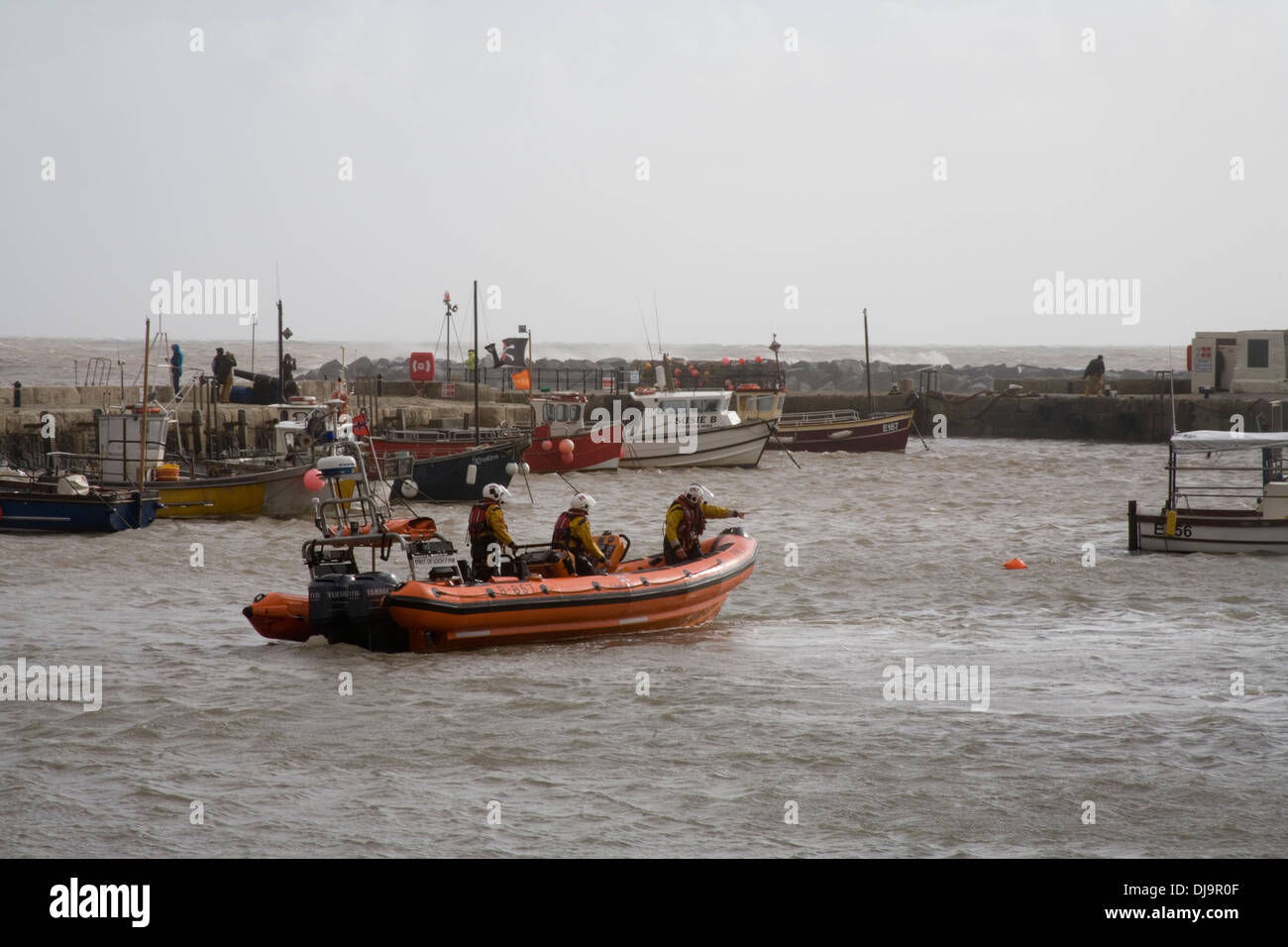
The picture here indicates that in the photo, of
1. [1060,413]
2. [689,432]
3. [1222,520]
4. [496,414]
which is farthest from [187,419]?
[1060,413]

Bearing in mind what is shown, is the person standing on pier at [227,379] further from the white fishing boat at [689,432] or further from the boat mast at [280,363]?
the white fishing boat at [689,432]

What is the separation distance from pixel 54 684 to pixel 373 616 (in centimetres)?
258

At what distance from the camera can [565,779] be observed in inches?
347

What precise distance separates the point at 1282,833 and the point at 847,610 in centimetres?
763

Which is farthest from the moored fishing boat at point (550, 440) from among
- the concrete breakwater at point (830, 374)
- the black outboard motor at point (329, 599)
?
the concrete breakwater at point (830, 374)

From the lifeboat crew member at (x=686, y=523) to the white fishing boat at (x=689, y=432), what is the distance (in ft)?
68.9

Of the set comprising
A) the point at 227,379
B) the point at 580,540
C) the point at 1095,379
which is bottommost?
the point at 580,540

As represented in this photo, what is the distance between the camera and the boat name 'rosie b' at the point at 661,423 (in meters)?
35.8

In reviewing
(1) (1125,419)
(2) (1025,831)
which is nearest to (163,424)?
(2) (1025,831)

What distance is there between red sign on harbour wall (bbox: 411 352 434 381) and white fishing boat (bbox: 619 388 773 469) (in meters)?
11.9

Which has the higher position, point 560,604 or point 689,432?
point 689,432

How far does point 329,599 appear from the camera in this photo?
1198 centimetres

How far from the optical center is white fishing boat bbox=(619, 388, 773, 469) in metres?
35.8

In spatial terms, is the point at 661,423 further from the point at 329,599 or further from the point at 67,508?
the point at 329,599
